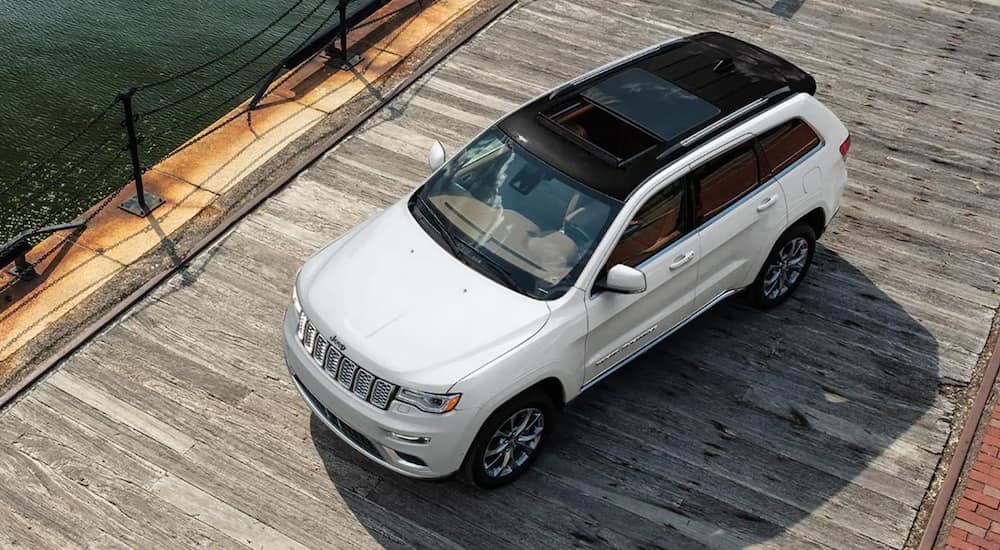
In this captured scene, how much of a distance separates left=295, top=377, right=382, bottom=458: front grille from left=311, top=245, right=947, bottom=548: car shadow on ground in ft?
1.52

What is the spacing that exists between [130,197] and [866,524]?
6.80 metres

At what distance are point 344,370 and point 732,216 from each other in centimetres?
303

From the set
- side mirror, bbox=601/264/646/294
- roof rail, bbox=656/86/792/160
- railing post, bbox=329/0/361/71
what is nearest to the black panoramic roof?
roof rail, bbox=656/86/792/160

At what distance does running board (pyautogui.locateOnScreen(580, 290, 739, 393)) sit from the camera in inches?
298

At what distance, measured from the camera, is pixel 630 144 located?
7.78 m

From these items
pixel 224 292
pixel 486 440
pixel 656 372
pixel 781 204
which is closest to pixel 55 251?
pixel 224 292

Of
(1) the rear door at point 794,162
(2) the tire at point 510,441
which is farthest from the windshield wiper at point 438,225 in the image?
(1) the rear door at point 794,162

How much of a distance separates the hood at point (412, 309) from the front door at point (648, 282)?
1.79 ft

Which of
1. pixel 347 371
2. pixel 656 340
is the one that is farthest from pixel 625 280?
pixel 347 371

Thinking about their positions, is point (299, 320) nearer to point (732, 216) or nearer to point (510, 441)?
point (510, 441)

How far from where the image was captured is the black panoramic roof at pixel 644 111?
7.50 m

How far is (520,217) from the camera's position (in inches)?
293

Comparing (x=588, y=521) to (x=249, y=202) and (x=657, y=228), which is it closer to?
(x=657, y=228)

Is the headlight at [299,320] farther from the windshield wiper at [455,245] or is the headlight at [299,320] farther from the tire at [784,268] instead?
the tire at [784,268]
